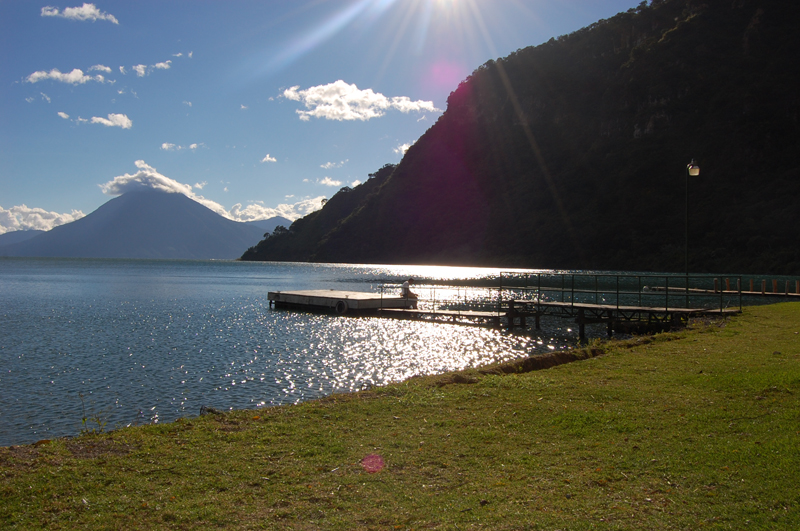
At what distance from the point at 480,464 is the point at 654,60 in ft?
486

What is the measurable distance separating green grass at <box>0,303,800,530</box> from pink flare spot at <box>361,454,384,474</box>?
91mm

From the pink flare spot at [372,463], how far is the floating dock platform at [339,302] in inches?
1235

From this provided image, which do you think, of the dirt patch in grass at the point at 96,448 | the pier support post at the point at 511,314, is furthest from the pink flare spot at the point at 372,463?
the pier support post at the point at 511,314

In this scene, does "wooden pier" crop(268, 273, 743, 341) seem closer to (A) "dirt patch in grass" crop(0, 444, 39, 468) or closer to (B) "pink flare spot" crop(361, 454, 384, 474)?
(B) "pink flare spot" crop(361, 454, 384, 474)

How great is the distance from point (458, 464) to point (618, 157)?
12743 cm

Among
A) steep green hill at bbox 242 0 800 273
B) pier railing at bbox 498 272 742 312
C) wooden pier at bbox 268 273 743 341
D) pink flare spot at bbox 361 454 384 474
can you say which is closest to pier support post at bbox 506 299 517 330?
wooden pier at bbox 268 273 743 341

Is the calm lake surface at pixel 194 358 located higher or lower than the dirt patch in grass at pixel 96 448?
lower

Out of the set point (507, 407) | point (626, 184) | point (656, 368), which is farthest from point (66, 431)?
point (626, 184)

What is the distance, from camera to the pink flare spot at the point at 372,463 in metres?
6.39

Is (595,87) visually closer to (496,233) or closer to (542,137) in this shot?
(542,137)

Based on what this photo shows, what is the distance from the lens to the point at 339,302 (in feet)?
132

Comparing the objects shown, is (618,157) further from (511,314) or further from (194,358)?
(194,358)

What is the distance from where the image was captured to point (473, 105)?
171875 millimetres

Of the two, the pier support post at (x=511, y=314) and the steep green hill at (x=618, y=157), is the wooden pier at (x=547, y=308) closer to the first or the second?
the pier support post at (x=511, y=314)
